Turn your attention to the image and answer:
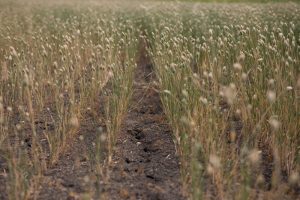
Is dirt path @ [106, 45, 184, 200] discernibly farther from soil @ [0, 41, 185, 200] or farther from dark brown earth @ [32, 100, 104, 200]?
dark brown earth @ [32, 100, 104, 200]

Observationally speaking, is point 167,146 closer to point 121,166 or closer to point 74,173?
point 121,166

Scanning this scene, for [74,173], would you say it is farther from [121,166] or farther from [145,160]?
[145,160]

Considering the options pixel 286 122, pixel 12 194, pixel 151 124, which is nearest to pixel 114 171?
pixel 12 194

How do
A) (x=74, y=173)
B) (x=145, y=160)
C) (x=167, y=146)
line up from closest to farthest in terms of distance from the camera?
1. (x=74, y=173)
2. (x=145, y=160)
3. (x=167, y=146)

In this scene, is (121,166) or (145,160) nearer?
(121,166)

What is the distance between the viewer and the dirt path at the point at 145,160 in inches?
Result: 92.8

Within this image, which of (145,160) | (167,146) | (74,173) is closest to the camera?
(74,173)

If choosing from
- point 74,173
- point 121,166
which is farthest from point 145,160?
point 74,173

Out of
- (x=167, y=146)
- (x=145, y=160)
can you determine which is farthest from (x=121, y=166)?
(x=167, y=146)

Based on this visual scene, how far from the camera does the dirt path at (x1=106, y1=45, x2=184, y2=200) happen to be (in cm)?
236

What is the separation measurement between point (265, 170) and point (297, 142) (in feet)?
1.01

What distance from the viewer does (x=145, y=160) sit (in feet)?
9.27

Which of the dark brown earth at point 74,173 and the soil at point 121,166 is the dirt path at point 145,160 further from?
the dark brown earth at point 74,173

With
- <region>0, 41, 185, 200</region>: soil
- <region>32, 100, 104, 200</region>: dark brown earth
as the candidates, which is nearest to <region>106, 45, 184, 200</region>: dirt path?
<region>0, 41, 185, 200</region>: soil
